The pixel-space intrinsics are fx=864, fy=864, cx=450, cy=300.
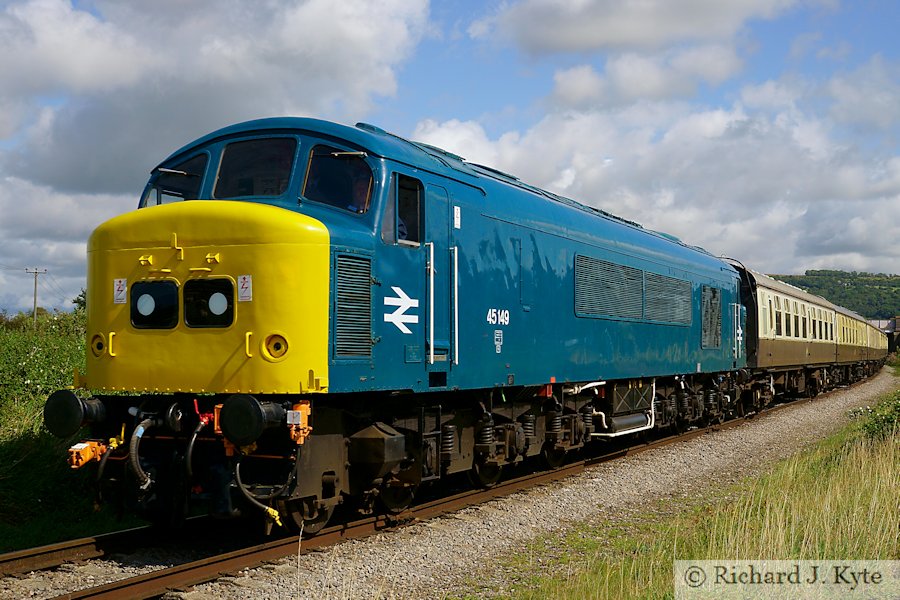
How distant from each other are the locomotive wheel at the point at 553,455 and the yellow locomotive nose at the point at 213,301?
6.43 metres

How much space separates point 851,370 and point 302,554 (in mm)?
42819

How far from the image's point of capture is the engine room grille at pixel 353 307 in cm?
763

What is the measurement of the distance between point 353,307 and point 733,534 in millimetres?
3987

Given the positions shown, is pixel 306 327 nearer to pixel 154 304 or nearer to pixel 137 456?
pixel 154 304

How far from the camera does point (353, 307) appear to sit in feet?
25.6

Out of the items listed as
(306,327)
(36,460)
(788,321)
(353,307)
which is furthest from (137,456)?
(788,321)

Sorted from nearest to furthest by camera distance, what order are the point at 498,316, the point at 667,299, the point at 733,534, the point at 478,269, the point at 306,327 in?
the point at 306,327
the point at 733,534
the point at 478,269
the point at 498,316
the point at 667,299

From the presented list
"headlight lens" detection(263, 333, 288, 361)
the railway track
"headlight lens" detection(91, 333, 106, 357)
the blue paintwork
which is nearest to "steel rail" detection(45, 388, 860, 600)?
the railway track

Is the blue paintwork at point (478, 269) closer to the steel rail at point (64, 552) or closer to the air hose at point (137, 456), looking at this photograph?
the air hose at point (137, 456)

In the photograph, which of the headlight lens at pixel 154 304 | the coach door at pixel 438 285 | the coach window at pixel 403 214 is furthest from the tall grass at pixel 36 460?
the coach window at pixel 403 214

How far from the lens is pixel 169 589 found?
22.0 feet

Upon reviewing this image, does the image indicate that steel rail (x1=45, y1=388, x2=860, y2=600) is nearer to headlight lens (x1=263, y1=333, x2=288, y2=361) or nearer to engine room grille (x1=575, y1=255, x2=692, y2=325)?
headlight lens (x1=263, y1=333, x2=288, y2=361)

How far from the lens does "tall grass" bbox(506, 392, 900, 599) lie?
7128 millimetres

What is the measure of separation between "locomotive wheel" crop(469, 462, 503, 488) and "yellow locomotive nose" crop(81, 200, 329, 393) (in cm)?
417
